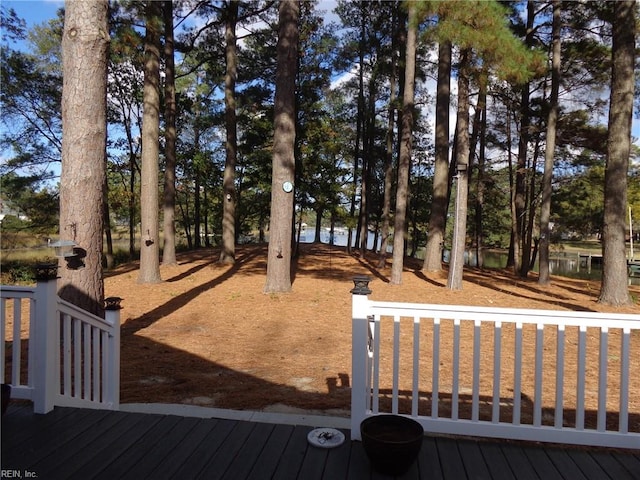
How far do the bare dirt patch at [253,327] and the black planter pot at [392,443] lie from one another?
3.69 ft

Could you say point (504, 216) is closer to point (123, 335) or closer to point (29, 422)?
point (123, 335)

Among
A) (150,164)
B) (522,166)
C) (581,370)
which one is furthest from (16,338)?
(522,166)

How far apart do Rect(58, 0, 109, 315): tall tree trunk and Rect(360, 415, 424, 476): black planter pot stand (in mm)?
3703

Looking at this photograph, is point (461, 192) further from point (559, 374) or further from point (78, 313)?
point (78, 313)

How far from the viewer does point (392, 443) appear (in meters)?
2.02

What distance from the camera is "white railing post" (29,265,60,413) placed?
2605 mm

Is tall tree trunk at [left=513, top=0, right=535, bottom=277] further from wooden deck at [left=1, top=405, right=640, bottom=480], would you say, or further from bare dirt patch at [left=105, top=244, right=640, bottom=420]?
wooden deck at [left=1, top=405, right=640, bottom=480]

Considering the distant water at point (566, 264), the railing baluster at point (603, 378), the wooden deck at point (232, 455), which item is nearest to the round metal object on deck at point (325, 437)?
the wooden deck at point (232, 455)

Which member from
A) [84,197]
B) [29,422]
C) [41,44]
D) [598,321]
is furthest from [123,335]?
[41,44]

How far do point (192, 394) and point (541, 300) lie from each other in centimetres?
788

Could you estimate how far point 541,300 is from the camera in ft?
28.4

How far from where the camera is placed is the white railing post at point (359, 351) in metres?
2.38

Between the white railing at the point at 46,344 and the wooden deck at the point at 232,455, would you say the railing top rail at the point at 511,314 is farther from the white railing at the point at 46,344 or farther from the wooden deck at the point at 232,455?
the white railing at the point at 46,344

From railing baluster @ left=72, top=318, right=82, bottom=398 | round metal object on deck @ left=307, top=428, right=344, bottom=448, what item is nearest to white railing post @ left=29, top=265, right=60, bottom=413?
railing baluster @ left=72, top=318, right=82, bottom=398
